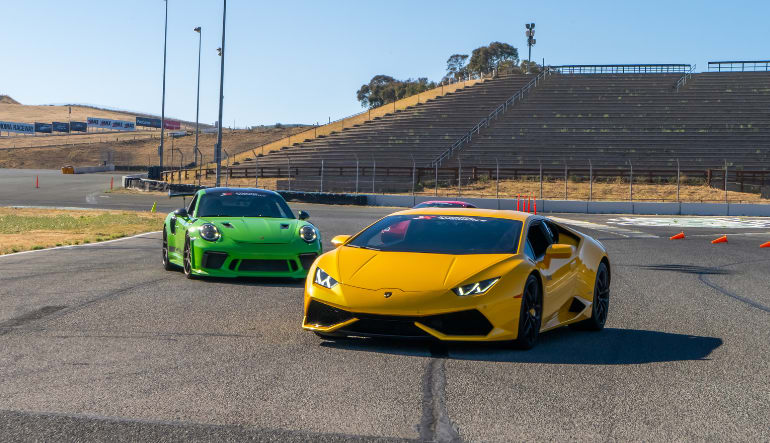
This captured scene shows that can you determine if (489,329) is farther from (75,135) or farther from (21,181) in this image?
(75,135)

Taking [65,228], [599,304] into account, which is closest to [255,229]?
[599,304]

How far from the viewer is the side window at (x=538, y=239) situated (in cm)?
854

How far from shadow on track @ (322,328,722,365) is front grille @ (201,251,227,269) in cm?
446

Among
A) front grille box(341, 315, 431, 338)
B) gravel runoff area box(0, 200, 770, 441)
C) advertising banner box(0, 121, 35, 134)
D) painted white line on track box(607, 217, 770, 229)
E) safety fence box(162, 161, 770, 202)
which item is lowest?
gravel runoff area box(0, 200, 770, 441)

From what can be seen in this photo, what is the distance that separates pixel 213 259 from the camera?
12.2 meters

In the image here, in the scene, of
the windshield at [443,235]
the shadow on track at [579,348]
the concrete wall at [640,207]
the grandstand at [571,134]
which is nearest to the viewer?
the shadow on track at [579,348]

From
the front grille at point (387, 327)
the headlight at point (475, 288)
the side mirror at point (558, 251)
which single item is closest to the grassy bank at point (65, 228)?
the front grille at point (387, 327)

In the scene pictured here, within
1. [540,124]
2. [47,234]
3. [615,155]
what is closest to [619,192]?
[615,155]

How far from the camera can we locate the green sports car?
481 inches

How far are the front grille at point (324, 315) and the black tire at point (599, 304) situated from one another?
2640 mm

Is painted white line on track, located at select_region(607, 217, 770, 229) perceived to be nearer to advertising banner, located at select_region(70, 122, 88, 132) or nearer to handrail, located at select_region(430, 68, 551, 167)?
handrail, located at select_region(430, 68, 551, 167)

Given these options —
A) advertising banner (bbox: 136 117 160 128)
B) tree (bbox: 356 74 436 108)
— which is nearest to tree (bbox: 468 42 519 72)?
tree (bbox: 356 74 436 108)

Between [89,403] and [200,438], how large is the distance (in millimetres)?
1058

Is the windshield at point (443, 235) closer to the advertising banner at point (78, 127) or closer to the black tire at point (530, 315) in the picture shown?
the black tire at point (530, 315)
